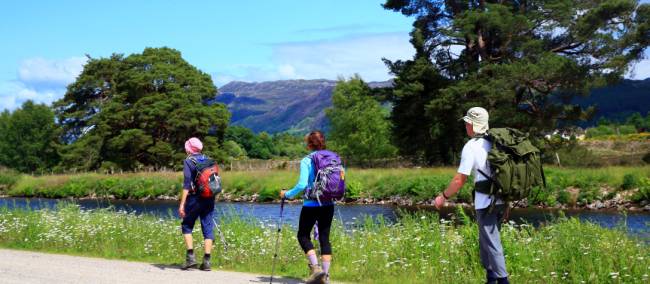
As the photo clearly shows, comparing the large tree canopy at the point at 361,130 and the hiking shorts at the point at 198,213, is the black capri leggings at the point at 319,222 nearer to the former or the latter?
the hiking shorts at the point at 198,213

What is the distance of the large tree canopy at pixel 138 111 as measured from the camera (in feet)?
228

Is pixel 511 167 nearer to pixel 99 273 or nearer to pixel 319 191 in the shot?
pixel 319 191

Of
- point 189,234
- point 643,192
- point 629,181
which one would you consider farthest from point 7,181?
point 189,234

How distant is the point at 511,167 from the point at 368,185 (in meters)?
36.0

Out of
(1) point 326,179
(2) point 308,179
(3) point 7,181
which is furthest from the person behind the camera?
(3) point 7,181

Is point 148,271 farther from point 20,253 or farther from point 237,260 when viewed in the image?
point 20,253

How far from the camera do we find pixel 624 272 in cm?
831

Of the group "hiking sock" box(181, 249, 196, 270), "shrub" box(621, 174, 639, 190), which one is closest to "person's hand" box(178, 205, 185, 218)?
"hiking sock" box(181, 249, 196, 270)

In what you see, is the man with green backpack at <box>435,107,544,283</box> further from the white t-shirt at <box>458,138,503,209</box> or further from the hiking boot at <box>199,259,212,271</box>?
the hiking boot at <box>199,259,212,271</box>

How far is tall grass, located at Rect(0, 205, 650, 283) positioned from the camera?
28.6 feet

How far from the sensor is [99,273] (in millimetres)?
10297

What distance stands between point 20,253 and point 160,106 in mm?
57221

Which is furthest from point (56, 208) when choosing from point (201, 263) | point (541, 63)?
point (541, 63)

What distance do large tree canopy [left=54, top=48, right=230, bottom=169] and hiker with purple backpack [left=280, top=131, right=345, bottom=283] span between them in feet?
200
